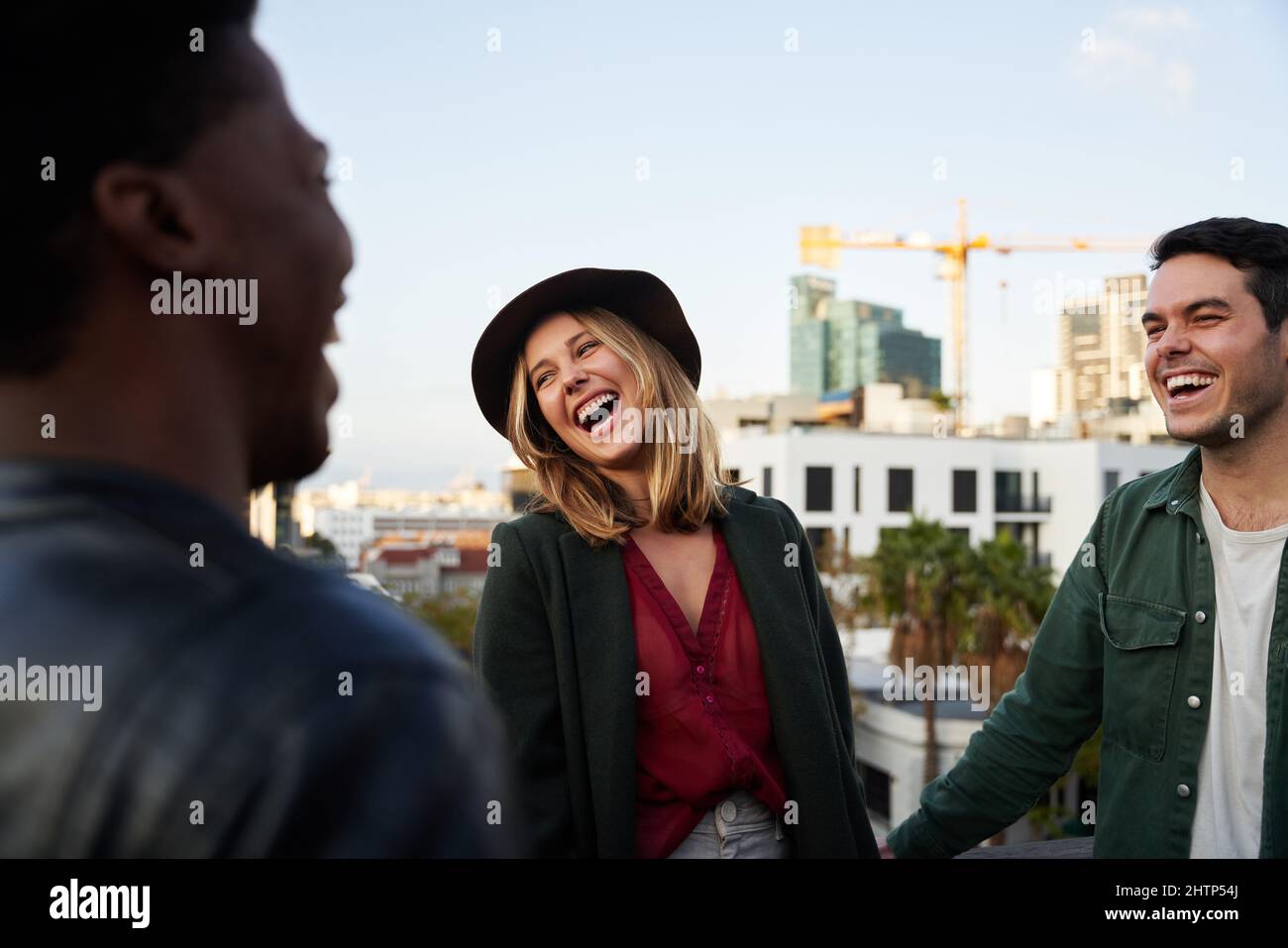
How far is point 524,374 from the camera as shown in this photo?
2.15 meters

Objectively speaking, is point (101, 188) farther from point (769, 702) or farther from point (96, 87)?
point (769, 702)

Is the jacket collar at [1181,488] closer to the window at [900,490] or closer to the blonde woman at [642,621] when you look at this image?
the blonde woman at [642,621]

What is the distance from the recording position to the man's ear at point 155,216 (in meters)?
0.62

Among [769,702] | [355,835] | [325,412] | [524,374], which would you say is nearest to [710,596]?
[769,702]

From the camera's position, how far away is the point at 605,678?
5.94ft

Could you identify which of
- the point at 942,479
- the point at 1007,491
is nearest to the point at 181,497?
the point at 942,479

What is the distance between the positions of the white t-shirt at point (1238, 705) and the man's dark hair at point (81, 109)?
1975 millimetres

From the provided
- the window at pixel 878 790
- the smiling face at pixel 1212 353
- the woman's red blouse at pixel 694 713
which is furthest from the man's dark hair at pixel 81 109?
the window at pixel 878 790

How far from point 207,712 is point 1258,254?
2102 millimetres

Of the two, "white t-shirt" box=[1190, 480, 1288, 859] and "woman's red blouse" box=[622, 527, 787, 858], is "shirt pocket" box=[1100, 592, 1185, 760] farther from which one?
"woman's red blouse" box=[622, 527, 787, 858]

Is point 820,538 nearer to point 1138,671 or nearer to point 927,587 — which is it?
point 927,587

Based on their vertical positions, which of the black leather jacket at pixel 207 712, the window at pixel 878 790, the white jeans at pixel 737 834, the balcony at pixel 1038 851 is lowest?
the window at pixel 878 790

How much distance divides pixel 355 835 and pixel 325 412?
1.07 feet

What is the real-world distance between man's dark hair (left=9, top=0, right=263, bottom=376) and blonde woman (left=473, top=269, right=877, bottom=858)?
126 centimetres
